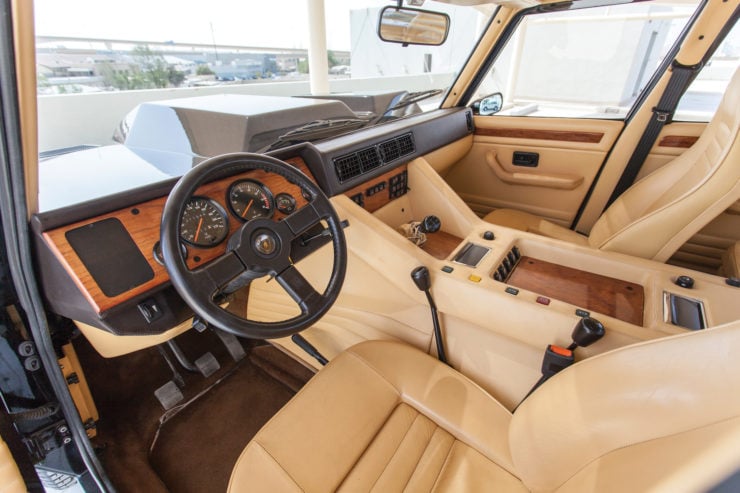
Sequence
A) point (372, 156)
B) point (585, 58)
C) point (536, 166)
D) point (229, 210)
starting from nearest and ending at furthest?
point (229, 210), point (372, 156), point (536, 166), point (585, 58)

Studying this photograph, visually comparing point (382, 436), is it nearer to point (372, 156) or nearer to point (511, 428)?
point (511, 428)

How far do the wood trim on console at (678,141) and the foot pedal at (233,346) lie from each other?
2396 millimetres

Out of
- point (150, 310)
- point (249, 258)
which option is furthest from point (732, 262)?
point (150, 310)

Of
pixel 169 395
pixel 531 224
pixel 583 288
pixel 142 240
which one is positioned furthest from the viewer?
pixel 531 224

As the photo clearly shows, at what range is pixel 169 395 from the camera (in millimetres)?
1671

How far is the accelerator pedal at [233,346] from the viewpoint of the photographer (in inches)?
73.2

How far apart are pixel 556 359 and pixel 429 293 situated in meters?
0.43

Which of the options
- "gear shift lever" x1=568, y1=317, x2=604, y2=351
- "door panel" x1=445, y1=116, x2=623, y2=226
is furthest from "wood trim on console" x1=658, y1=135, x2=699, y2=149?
"gear shift lever" x1=568, y1=317, x2=604, y2=351

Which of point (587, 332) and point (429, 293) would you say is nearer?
point (587, 332)

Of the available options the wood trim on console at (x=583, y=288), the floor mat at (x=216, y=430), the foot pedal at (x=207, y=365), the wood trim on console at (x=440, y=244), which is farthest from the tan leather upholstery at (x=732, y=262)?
the foot pedal at (x=207, y=365)

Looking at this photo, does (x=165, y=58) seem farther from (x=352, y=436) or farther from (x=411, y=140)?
(x=352, y=436)

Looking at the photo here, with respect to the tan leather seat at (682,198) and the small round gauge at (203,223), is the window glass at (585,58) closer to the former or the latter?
the tan leather seat at (682,198)

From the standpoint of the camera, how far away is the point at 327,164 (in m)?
1.35

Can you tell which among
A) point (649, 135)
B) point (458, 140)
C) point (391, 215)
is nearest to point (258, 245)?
point (391, 215)
